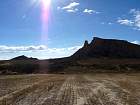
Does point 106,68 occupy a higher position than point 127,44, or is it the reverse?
point 127,44

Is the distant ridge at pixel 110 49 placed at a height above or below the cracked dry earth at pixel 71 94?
above

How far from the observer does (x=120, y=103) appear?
1648 cm

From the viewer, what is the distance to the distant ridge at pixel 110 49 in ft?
557

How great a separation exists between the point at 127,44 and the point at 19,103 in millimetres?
169180

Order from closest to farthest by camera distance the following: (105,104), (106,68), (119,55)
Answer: (105,104) < (106,68) < (119,55)

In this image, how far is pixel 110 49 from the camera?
175000 millimetres

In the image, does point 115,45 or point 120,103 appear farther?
point 115,45

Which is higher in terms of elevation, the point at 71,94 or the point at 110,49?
the point at 110,49

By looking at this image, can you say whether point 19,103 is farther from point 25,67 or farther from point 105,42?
point 105,42

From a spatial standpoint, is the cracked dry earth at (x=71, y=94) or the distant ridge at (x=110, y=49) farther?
the distant ridge at (x=110, y=49)

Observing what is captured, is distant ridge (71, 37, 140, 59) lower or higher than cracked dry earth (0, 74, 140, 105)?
higher

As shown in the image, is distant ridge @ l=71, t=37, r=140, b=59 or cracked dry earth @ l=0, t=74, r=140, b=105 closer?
cracked dry earth @ l=0, t=74, r=140, b=105

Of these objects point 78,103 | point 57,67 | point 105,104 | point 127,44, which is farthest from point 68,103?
point 127,44

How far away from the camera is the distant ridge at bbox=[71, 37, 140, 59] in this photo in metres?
170
